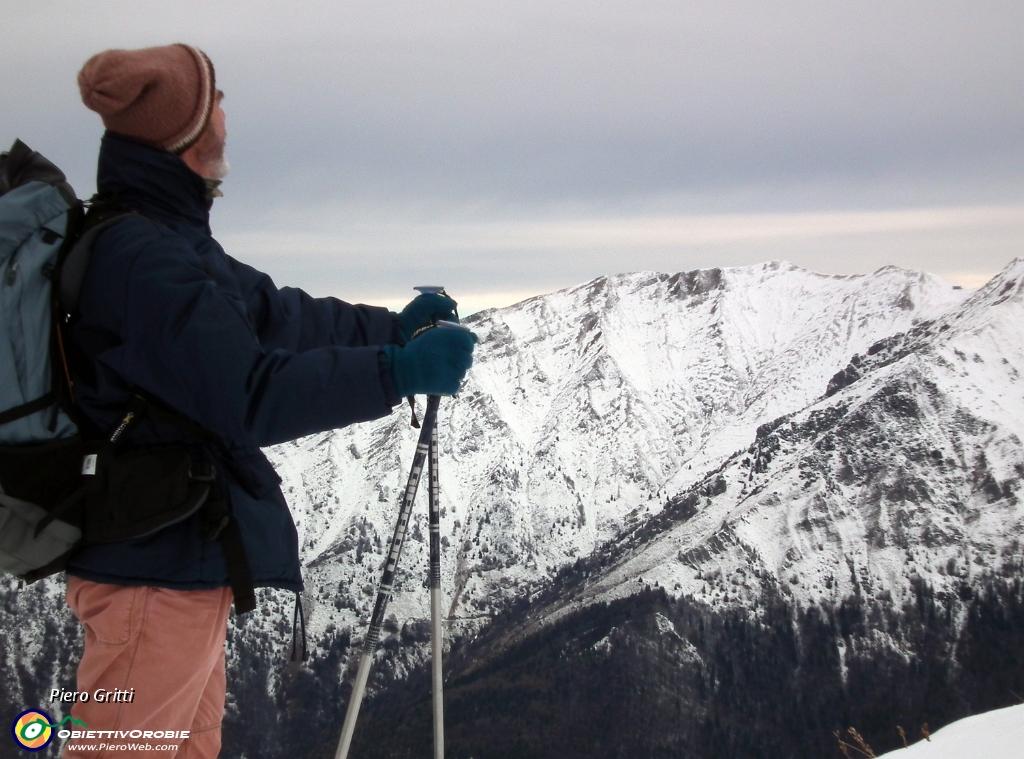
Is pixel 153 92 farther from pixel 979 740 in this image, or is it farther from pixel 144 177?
pixel 979 740

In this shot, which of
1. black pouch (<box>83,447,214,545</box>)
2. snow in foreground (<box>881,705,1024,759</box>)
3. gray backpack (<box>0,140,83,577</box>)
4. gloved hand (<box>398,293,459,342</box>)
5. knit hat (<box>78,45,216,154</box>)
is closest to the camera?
gray backpack (<box>0,140,83,577</box>)

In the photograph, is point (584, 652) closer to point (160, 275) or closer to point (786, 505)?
point (786, 505)

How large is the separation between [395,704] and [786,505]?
343 feet

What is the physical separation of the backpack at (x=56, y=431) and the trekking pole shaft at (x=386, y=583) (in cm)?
145

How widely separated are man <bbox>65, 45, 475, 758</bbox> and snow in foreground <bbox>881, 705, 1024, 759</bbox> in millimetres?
6557

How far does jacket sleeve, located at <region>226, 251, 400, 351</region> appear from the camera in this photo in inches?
172

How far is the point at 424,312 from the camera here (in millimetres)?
4938

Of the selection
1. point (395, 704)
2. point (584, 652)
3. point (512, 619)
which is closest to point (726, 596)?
point (584, 652)

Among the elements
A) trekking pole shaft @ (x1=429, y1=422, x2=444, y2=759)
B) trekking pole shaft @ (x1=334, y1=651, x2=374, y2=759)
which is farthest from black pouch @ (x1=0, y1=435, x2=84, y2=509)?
trekking pole shaft @ (x1=429, y1=422, x2=444, y2=759)

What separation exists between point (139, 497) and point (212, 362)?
0.67m

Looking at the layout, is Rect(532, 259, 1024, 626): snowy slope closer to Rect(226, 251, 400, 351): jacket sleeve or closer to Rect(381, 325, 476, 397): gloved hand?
Rect(226, 251, 400, 351): jacket sleeve

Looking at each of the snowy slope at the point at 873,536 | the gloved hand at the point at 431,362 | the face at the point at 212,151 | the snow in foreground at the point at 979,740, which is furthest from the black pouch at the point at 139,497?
the snowy slope at the point at 873,536

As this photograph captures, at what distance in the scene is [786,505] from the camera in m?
197

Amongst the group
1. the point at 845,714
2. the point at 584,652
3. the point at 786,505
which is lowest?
the point at 845,714
